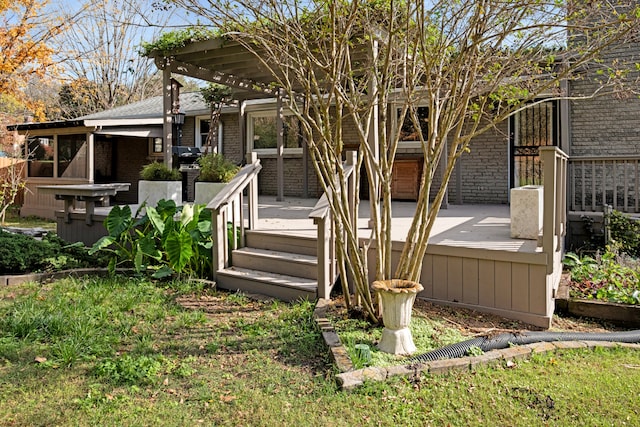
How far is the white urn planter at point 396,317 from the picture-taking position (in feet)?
10.7

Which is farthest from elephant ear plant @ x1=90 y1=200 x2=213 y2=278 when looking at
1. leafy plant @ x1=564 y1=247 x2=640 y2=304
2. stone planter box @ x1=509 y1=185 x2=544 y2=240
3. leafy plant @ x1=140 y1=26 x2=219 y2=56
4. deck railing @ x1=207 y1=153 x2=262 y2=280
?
leafy plant @ x1=564 y1=247 x2=640 y2=304

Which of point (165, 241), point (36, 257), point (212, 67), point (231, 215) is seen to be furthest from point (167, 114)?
point (165, 241)

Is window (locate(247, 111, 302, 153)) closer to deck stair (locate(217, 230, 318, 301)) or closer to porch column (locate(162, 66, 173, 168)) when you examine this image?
porch column (locate(162, 66, 173, 168))

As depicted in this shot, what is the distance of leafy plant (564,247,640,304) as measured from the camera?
14.9 ft

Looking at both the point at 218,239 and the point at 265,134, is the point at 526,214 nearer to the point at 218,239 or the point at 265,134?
the point at 218,239

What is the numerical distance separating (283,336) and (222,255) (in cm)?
179

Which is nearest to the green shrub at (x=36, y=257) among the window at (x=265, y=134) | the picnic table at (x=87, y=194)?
the picnic table at (x=87, y=194)

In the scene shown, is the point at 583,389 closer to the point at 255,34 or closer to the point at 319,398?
the point at 319,398

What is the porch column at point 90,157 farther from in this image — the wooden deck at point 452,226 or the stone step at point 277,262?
the stone step at point 277,262

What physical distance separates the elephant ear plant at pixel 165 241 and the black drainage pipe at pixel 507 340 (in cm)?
295

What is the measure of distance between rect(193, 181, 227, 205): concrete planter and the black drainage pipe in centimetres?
467

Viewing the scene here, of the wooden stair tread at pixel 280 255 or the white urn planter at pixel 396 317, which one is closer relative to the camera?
the white urn planter at pixel 396 317

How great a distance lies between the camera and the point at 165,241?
5.23 m

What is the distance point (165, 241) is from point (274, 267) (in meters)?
1.24
